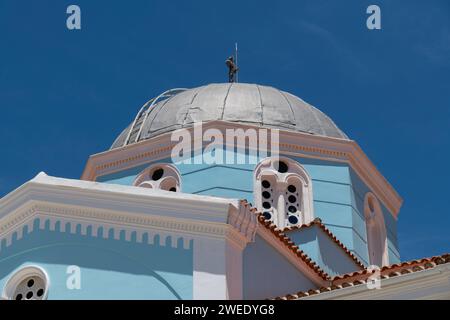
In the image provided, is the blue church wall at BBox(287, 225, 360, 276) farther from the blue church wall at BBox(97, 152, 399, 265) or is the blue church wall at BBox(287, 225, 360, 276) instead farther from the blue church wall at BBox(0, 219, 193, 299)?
the blue church wall at BBox(0, 219, 193, 299)

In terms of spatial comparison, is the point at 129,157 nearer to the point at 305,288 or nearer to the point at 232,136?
the point at 232,136

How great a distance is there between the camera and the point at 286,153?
17.3m

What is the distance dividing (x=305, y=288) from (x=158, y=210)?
3699 millimetres

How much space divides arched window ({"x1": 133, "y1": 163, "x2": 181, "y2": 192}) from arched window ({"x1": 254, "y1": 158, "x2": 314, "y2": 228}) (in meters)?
1.53

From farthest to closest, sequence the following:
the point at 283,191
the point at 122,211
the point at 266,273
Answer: the point at 283,191, the point at 266,273, the point at 122,211

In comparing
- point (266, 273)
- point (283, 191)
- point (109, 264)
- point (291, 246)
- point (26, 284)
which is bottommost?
point (26, 284)

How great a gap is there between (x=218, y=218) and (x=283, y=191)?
552 centimetres

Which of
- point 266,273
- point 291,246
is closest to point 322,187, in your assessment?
point 291,246

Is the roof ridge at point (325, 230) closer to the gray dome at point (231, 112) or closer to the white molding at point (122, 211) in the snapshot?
the gray dome at point (231, 112)

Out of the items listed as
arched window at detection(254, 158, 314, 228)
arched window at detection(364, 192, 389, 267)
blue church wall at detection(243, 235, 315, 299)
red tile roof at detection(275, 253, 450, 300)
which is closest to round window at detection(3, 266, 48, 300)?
blue church wall at detection(243, 235, 315, 299)

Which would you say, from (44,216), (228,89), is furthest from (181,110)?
(44,216)

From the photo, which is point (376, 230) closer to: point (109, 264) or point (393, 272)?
point (393, 272)

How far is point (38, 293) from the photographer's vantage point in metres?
11.9

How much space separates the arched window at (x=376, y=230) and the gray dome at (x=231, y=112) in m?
1.54
